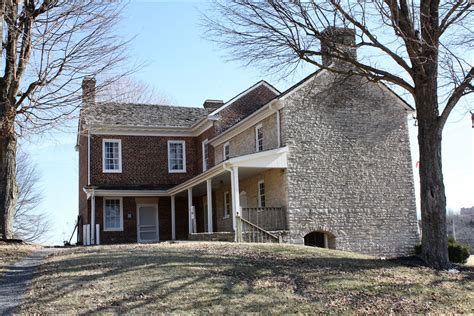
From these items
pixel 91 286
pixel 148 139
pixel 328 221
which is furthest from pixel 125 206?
pixel 91 286

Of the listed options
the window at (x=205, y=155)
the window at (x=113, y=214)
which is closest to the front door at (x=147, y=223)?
the window at (x=113, y=214)

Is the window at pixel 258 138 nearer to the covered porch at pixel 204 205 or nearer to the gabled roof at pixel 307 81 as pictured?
the covered porch at pixel 204 205

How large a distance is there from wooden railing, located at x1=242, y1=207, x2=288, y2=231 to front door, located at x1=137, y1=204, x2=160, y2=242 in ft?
33.6

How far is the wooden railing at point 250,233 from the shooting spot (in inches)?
770

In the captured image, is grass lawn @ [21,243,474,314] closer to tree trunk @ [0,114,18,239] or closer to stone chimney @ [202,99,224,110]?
tree trunk @ [0,114,18,239]

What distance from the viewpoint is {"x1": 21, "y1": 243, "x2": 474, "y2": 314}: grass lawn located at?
868 cm

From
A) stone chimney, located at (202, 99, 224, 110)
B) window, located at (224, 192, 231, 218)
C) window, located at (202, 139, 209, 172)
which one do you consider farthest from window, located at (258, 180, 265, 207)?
stone chimney, located at (202, 99, 224, 110)

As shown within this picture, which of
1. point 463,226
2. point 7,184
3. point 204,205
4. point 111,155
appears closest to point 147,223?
point 204,205

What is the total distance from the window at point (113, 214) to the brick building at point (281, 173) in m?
0.05

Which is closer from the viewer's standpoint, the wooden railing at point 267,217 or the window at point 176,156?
the wooden railing at point 267,217

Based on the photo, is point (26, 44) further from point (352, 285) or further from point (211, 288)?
point (352, 285)

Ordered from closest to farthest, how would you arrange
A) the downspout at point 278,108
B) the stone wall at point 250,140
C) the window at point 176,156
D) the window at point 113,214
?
the downspout at point 278,108 < the stone wall at point 250,140 < the window at point 113,214 < the window at point 176,156

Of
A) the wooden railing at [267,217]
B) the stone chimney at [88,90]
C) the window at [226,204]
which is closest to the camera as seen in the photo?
the stone chimney at [88,90]

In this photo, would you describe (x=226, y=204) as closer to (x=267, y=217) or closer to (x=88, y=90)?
(x=267, y=217)
